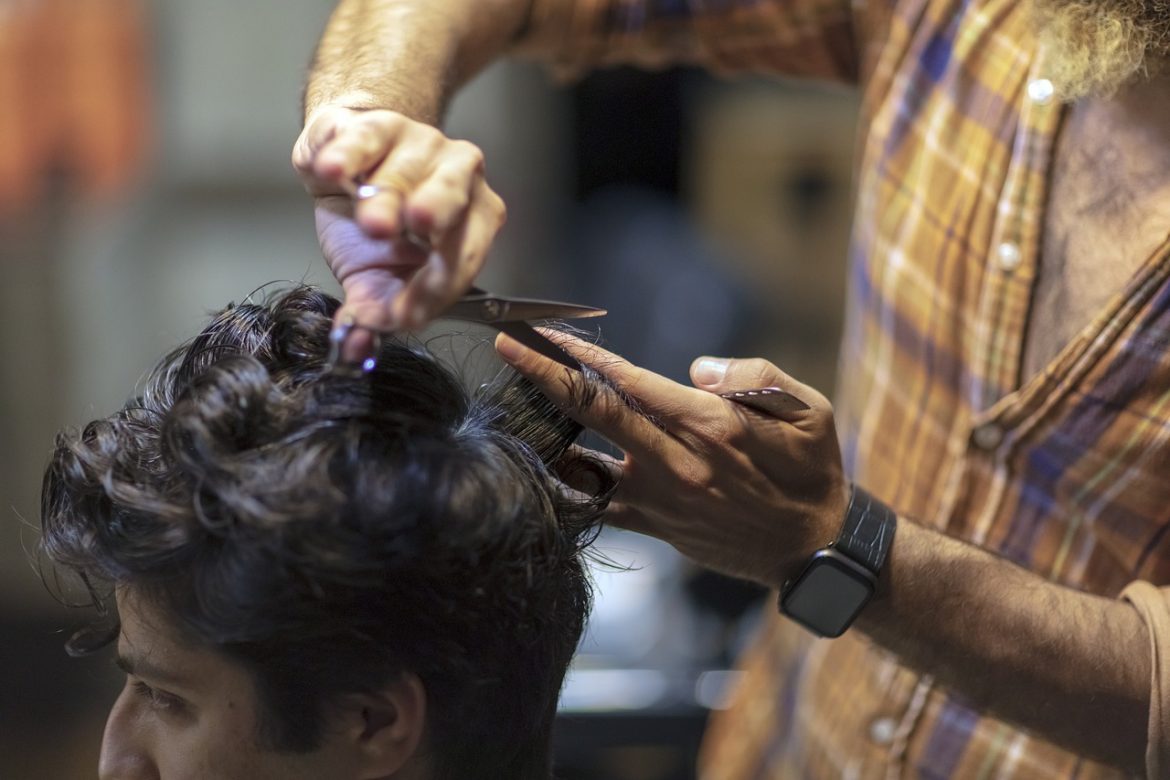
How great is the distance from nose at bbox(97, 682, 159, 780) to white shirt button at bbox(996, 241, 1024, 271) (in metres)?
1.11

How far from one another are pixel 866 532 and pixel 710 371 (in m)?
0.23

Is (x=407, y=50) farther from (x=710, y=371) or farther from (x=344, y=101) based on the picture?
(x=710, y=371)

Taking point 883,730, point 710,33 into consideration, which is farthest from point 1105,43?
point 883,730

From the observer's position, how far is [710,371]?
3.69ft

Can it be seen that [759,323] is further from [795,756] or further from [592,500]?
[592,500]

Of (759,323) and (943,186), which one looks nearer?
(943,186)

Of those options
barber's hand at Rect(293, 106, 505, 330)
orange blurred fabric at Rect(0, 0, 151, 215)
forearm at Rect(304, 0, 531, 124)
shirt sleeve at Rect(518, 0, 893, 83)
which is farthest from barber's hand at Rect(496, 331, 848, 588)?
orange blurred fabric at Rect(0, 0, 151, 215)

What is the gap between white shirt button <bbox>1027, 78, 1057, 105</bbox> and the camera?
145 centimetres

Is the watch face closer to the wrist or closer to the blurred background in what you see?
the wrist

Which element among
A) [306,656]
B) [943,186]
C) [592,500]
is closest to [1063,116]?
[943,186]

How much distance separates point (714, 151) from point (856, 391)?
2425 mm

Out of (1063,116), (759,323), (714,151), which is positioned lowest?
(759,323)

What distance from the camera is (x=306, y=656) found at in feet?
3.44

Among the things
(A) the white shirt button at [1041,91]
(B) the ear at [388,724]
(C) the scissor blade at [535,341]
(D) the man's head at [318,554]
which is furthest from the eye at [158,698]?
(A) the white shirt button at [1041,91]
